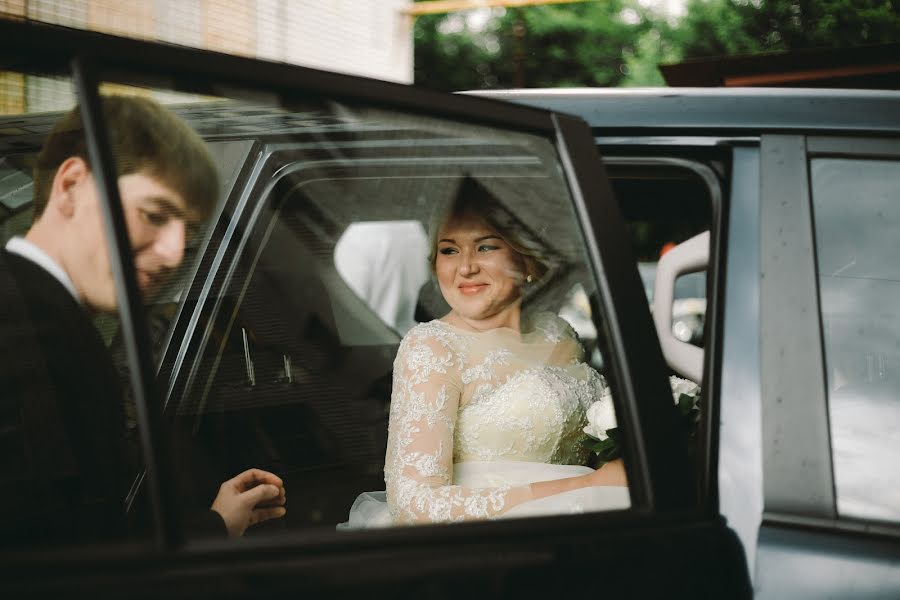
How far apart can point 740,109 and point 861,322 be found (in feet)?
1.37

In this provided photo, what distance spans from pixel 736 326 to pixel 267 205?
4.31 feet

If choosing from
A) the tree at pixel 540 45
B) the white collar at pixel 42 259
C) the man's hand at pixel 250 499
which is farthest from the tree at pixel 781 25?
the white collar at pixel 42 259

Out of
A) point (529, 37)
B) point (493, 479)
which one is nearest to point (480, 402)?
point (493, 479)

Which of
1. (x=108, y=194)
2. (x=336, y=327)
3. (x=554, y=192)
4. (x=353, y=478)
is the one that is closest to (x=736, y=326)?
(x=554, y=192)

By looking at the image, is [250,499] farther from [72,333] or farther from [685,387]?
[685,387]

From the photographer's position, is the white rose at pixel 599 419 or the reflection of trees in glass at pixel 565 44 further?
the reflection of trees in glass at pixel 565 44

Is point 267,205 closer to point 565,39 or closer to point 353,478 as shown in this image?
point 353,478

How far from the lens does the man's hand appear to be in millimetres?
1732

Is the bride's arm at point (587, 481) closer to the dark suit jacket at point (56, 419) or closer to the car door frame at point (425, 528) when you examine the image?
the car door frame at point (425, 528)

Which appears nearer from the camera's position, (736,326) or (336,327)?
(736,326)

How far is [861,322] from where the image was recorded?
138 centimetres

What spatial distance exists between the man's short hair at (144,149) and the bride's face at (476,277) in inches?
28.1

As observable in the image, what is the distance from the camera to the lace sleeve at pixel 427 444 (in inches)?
68.7

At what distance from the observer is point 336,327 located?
92.3 inches
